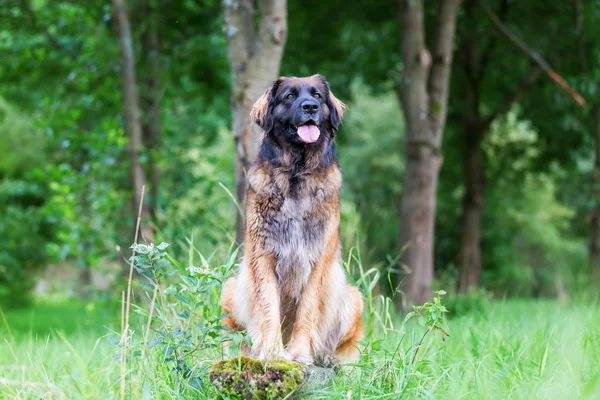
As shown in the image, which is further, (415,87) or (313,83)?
(415,87)

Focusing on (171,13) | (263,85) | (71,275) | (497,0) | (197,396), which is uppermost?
(497,0)

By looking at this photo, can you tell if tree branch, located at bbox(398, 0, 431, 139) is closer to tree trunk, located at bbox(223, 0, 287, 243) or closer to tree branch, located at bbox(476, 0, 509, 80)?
tree trunk, located at bbox(223, 0, 287, 243)

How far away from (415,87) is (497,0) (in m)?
5.97

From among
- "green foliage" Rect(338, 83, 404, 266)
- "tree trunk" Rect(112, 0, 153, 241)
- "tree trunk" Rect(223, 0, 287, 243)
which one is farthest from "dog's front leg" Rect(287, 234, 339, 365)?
"green foliage" Rect(338, 83, 404, 266)

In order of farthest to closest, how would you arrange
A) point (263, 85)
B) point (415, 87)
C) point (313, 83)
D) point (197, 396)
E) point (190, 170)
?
point (190, 170), point (415, 87), point (263, 85), point (313, 83), point (197, 396)

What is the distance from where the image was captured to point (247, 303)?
15.7 feet

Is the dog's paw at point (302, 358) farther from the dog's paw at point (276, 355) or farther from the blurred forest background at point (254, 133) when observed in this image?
the blurred forest background at point (254, 133)

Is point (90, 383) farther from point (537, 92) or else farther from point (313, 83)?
point (537, 92)

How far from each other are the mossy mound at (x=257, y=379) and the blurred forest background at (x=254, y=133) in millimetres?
1784

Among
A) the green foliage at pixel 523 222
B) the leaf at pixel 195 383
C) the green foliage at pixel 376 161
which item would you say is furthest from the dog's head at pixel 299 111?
the green foliage at pixel 376 161

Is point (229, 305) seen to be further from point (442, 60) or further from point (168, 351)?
point (442, 60)

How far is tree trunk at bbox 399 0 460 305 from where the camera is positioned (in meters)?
10.2

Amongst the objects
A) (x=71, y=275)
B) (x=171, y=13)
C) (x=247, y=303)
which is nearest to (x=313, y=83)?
(x=247, y=303)

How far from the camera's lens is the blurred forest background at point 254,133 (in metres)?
10.1
